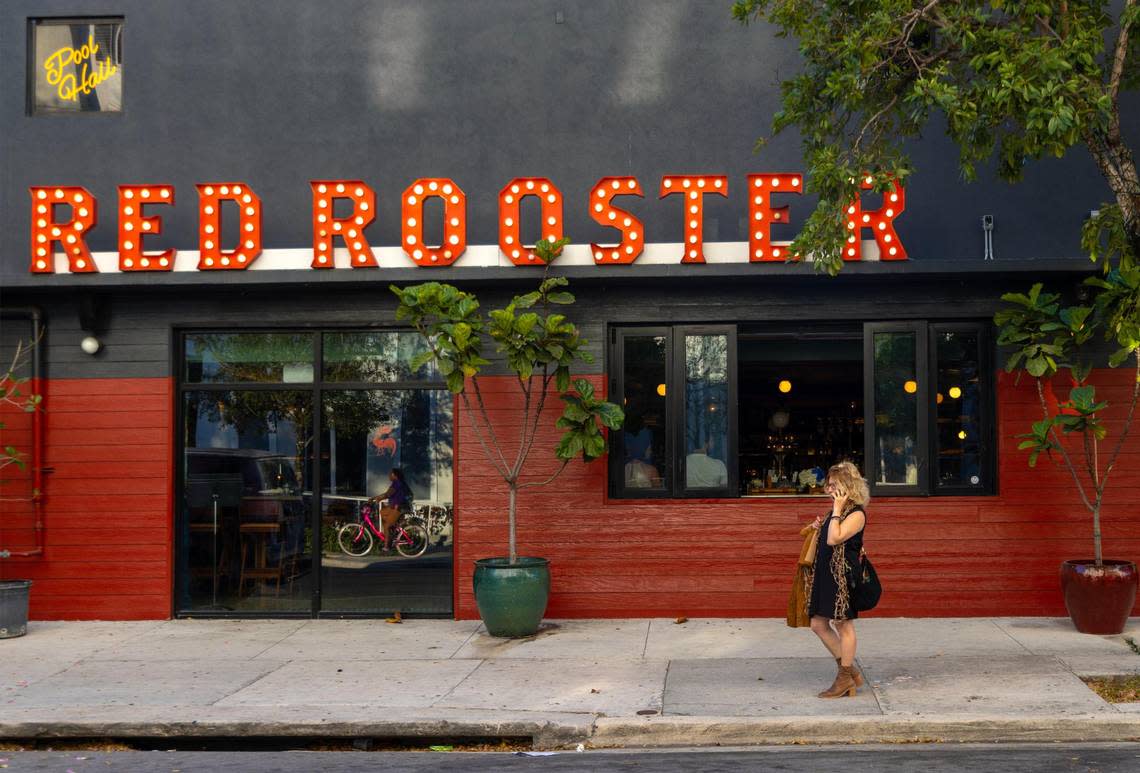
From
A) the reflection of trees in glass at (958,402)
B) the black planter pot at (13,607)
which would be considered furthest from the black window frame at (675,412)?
the black planter pot at (13,607)

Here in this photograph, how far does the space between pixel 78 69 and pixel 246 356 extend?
3.84 metres

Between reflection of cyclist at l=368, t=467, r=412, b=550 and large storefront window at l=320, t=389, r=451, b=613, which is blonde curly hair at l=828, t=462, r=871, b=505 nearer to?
large storefront window at l=320, t=389, r=451, b=613

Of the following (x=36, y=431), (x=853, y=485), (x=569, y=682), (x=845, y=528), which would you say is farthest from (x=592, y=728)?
(x=36, y=431)

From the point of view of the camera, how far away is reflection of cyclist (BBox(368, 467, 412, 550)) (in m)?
13.6

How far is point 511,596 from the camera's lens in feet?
39.5

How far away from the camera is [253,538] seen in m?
13.8

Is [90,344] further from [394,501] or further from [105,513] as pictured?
[394,501]

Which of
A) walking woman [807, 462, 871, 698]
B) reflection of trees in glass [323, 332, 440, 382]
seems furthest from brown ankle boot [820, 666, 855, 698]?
reflection of trees in glass [323, 332, 440, 382]

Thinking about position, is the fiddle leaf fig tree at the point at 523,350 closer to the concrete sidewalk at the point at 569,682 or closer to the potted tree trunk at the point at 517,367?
the potted tree trunk at the point at 517,367

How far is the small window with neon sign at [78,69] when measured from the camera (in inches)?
561

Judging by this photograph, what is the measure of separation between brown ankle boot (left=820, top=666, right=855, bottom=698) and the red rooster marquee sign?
15.1 feet

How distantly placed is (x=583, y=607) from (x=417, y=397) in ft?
9.37

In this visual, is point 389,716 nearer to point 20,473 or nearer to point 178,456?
point 178,456

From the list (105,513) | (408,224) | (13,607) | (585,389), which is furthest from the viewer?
(105,513)
